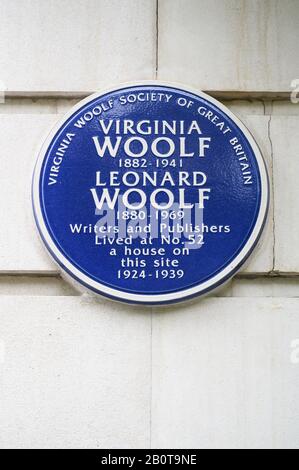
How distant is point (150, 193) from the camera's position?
334cm

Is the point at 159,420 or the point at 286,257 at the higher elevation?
the point at 286,257

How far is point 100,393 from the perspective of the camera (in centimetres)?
325

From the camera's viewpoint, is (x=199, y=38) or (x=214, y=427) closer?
(x=214, y=427)

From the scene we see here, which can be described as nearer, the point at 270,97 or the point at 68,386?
the point at 68,386

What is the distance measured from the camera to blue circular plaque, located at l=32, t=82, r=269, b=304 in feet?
10.7

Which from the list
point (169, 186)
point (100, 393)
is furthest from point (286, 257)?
point (100, 393)

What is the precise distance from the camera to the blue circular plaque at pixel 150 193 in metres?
3.27

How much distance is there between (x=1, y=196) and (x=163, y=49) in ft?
3.45

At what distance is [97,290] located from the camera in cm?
325

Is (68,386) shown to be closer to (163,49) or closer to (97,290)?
(97,290)

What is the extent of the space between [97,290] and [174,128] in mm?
838
